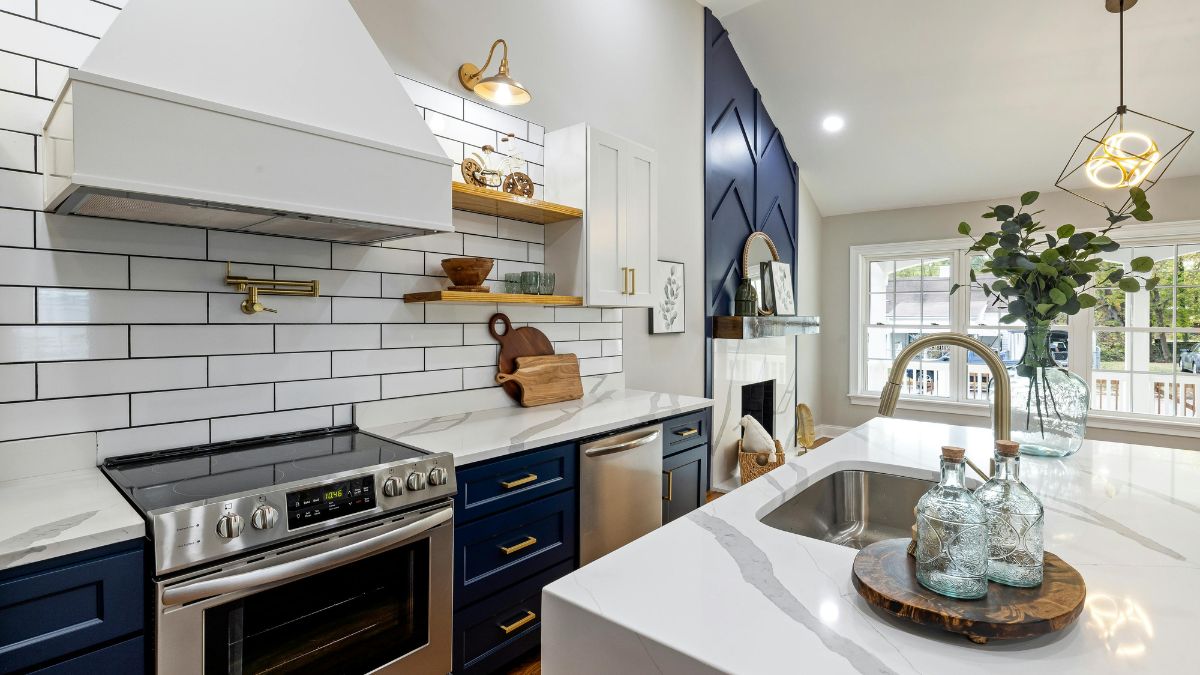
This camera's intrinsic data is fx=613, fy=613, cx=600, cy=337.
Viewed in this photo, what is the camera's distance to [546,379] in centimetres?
282

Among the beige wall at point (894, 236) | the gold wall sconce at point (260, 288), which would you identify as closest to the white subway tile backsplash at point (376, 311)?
the gold wall sconce at point (260, 288)

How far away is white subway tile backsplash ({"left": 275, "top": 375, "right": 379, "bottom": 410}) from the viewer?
80.5 inches

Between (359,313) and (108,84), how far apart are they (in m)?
1.04

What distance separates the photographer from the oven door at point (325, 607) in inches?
51.1

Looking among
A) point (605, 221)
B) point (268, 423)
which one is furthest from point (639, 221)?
point (268, 423)

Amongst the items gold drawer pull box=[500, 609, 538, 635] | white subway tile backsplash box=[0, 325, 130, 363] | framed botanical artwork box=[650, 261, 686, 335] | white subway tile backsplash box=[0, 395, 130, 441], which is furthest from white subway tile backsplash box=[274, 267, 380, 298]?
framed botanical artwork box=[650, 261, 686, 335]

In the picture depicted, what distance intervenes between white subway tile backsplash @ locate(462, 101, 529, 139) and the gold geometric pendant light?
2.45 metres

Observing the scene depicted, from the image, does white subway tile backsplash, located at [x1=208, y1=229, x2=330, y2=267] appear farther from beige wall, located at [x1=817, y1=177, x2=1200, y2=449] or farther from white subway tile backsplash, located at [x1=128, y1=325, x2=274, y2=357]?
beige wall, located at [x1=817, y1=177, x2=1200, y2=449]

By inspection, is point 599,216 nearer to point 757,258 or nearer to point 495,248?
point 495,248

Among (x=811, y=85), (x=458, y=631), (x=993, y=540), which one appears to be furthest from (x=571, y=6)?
(x=993, y=540)

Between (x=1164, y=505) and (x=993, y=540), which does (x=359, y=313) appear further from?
(x=1164, y=505)

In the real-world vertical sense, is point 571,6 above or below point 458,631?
above

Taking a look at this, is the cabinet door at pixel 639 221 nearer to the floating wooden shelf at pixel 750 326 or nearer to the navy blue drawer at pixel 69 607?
the floating wooden shelf at pixel 750 326

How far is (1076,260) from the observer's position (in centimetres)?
141
